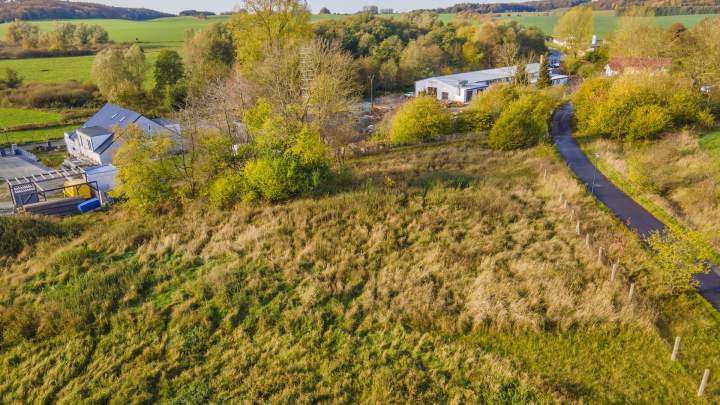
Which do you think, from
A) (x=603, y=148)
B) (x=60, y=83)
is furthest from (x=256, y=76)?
(x=60, y=83)

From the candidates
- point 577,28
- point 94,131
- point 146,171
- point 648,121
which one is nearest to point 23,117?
point 94,131

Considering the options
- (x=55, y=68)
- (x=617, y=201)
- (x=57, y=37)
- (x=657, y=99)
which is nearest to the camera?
(x=617, y=201)

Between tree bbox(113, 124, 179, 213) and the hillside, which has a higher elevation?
the hillside

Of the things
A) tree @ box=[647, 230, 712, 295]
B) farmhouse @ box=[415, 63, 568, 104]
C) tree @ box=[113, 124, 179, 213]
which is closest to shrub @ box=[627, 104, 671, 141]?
tree @ box=[647, 230, 712, 295]

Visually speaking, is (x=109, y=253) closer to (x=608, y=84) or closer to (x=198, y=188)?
(x=198, y=188)

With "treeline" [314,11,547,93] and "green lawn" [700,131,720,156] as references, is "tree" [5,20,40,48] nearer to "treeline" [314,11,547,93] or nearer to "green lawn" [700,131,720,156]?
"treeline" [314,11,547,93]

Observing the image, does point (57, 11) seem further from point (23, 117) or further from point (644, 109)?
point (644, 109)
